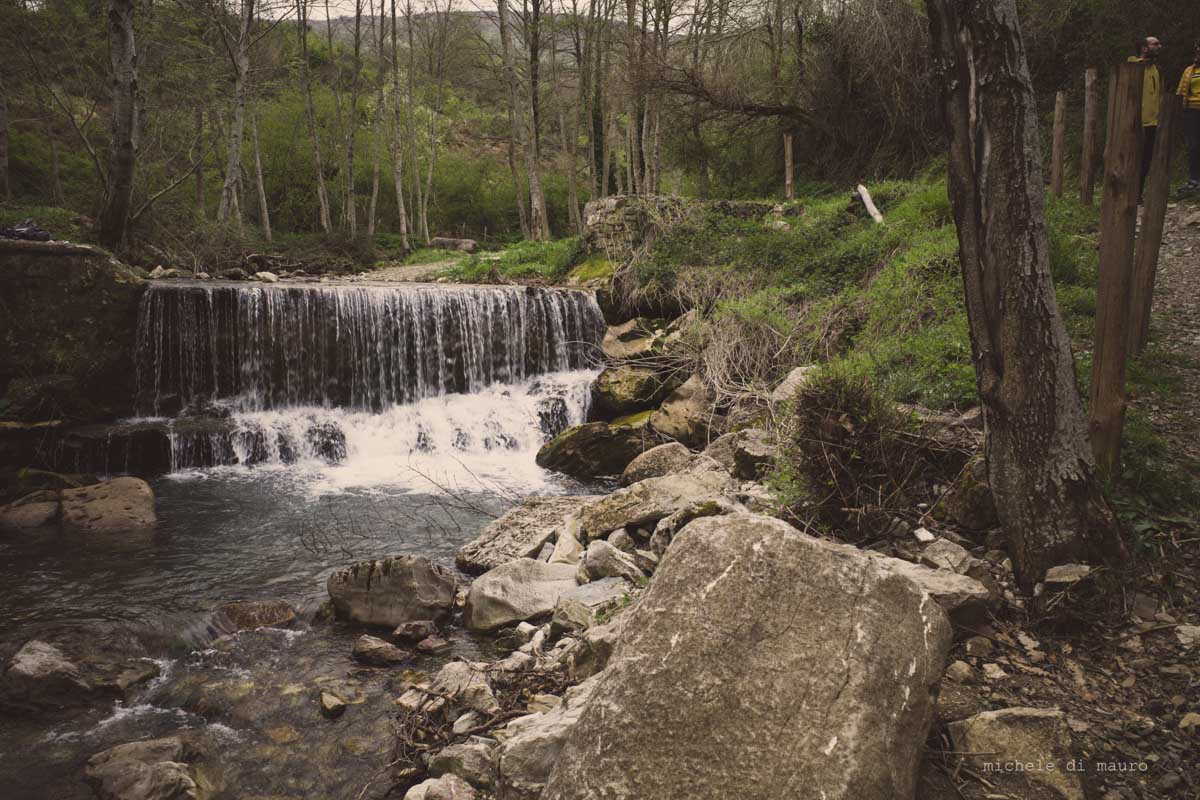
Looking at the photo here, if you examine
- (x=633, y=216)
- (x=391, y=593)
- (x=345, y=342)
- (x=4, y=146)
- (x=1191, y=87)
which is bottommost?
(x=391, y=593)

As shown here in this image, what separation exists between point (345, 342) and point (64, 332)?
3477mm

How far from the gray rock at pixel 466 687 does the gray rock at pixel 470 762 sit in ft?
1.33

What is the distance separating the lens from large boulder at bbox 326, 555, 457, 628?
16.9 feet

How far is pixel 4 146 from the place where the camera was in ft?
62.8

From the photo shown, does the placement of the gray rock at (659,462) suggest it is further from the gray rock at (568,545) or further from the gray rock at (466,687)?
the gray rock at (466,687)

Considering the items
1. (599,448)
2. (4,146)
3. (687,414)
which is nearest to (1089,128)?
(687,414)

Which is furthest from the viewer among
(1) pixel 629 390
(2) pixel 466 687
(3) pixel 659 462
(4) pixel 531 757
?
(1) pixel 629 390

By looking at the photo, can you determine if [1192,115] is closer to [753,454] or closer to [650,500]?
[753,454]

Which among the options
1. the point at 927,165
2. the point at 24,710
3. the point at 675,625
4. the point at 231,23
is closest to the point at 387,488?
the point at 24,710

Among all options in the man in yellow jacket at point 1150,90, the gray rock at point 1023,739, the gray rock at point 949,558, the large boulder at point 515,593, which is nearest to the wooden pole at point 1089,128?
the man in yellow jacket at point 1150,90

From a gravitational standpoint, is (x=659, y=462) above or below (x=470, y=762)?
above

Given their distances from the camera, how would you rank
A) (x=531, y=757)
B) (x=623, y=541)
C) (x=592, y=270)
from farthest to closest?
(x=592, y=270)
(x=623, y=541)
(x=531, y=757)

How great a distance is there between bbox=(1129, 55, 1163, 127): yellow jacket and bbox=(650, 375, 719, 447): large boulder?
4700 mm

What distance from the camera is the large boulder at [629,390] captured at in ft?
33.1
